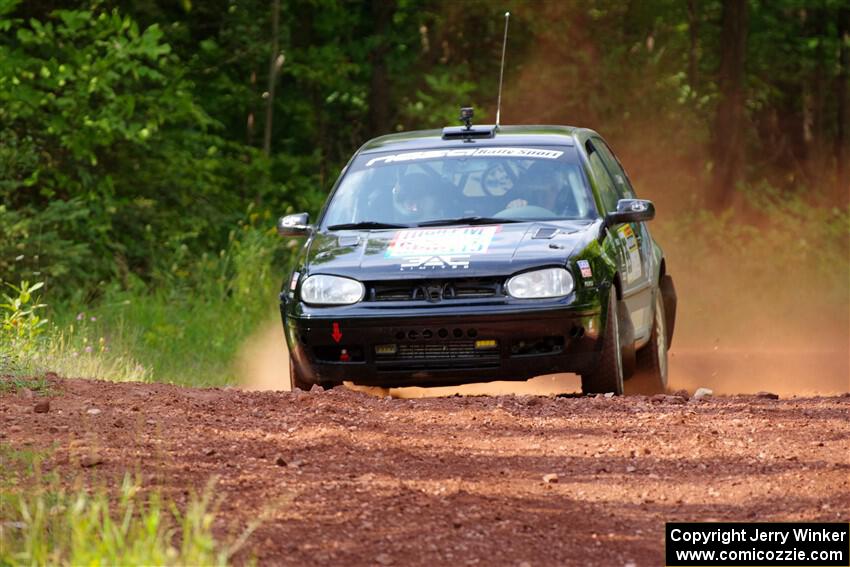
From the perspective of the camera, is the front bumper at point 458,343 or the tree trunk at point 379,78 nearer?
the front bumper at point 458,343

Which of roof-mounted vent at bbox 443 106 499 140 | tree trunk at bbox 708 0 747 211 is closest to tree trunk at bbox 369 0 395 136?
tree trunk at bbox 708 0 747 211

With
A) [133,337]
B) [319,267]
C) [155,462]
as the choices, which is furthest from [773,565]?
[133,337]

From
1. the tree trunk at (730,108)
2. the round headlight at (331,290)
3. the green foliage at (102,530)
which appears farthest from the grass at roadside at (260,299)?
the green foliage at (102,530)

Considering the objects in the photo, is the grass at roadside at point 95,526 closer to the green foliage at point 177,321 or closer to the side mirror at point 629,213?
the green foliage at point 177,321

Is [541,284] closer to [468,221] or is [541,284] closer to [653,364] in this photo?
[468,221]

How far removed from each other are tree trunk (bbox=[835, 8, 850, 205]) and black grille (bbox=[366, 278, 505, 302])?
2222cm

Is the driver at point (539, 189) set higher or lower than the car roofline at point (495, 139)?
lower

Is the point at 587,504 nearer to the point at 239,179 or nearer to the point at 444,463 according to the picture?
the point at 444,463

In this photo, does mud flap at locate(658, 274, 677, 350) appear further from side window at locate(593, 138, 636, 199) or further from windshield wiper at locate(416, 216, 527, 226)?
windshield wiper at locate(416, 216, 527, 226)

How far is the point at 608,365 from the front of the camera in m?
9.20

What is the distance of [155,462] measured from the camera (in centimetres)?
661

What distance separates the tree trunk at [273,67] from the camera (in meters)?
22.4

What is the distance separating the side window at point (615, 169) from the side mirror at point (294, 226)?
216cm

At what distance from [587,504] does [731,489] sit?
2.04 ft
